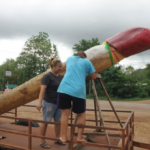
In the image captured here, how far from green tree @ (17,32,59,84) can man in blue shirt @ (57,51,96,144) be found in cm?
2962

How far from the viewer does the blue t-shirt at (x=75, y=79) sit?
246 centimetres

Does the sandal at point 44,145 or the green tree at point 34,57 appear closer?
the sandal at point 44,145

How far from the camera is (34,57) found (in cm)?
3291

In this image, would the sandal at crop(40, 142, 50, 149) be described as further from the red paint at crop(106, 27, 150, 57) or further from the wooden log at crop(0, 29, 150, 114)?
the red paint at crop(106, 27, 150, 57)

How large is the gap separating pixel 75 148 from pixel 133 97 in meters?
23.0

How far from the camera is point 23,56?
33781 millimetres

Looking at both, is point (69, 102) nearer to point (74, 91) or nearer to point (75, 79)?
point (74, 91)

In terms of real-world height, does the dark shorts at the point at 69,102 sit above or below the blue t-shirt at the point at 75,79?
below

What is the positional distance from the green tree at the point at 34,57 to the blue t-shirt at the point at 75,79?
1166 inches

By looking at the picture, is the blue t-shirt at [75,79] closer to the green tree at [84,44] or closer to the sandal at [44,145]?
the sandal at [44,145]

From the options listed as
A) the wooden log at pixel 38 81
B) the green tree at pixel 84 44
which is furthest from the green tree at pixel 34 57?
the wooden log at pixel 38 81

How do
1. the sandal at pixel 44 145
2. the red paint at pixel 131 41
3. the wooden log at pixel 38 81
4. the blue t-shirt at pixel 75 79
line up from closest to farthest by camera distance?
the blue t-shirt at pixel 75 79 → the sandal at pixel 44 145 → the red paint at pixel 131 41 → the wooden log at pixel 38 81

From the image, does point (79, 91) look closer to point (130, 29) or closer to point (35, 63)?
→ point (130, 29)

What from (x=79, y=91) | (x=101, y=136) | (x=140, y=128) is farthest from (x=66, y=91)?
(x=140, y=128)
